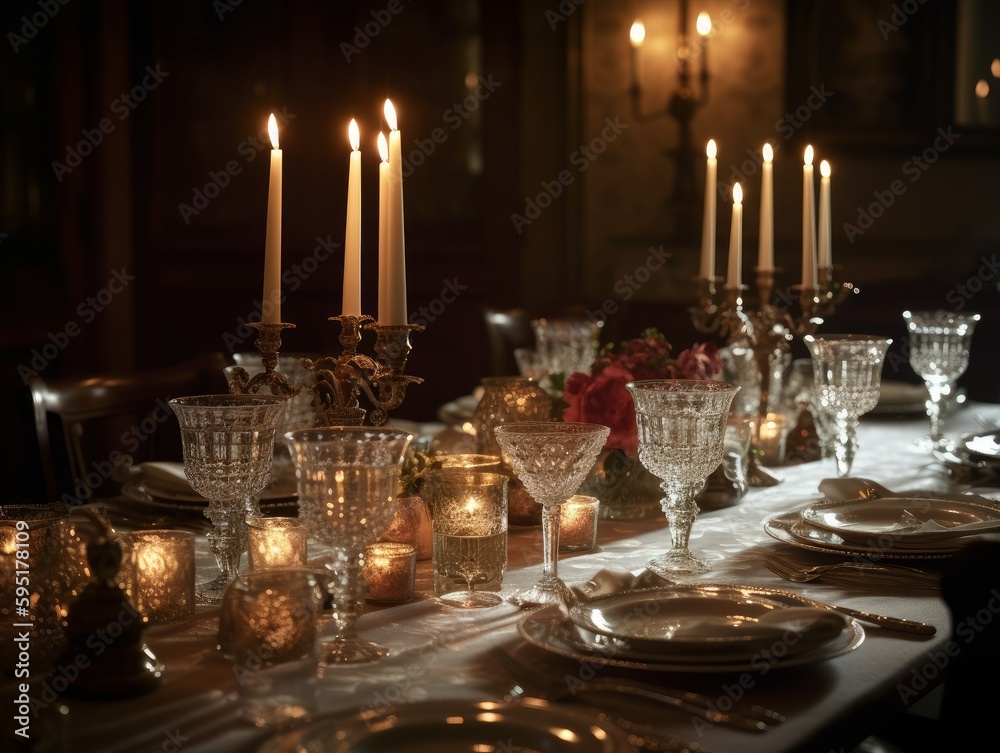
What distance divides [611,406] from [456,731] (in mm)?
840

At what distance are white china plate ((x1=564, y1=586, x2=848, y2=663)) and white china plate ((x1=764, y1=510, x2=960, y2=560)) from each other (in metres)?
0.29

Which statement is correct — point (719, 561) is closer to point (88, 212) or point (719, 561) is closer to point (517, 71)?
point (88, 212)

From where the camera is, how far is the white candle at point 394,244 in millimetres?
1237

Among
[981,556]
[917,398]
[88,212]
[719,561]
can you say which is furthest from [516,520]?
[88,212]

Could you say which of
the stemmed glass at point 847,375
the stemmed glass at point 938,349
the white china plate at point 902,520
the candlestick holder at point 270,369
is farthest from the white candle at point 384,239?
the stemmed glass at point 938,349

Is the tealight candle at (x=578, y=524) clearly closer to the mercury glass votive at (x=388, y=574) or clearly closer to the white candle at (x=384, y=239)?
the mercury glass votive at (x=388, y=574)

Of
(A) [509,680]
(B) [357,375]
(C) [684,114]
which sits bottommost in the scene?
(A) [509,680]

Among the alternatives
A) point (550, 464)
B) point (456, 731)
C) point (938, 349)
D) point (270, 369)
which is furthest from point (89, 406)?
point (938, 349)

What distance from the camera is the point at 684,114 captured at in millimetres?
4773

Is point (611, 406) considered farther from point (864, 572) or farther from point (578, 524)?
point (864, 572)

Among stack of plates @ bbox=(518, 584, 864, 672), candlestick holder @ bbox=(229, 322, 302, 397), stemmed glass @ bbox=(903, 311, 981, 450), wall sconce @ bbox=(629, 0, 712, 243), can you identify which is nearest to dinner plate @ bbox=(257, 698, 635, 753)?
stack of plates @ bbox=(518, 584, 864, 672)

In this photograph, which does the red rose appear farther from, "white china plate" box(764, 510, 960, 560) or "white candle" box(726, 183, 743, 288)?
"white candle" box(726, 183, 743, 288)

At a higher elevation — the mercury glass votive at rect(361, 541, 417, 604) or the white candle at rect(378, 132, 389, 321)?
the white candle at rect(378, 132, 389, 321)

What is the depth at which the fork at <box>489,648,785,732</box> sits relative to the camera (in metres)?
0.89
